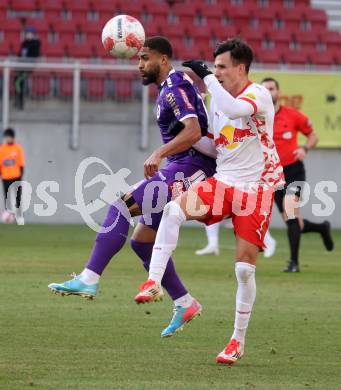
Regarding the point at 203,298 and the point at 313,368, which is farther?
the point at 203,298

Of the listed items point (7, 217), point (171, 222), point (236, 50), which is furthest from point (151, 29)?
point (171, 222)

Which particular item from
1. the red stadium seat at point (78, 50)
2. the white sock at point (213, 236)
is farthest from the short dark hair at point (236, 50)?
the red stadium seat at point (78, 50)

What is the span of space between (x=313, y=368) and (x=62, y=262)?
7.78 metres

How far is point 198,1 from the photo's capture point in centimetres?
2661

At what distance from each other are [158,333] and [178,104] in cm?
175

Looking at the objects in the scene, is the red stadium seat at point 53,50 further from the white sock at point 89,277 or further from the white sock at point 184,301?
the white sock at point 89,277

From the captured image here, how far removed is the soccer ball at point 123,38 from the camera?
820cm

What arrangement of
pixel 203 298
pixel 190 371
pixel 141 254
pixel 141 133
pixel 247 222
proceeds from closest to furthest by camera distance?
pixel 190 371 → pixel 247 222 → pixel 141 254 → pixel 203 298 → pixel 141 133

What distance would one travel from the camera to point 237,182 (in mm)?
7211

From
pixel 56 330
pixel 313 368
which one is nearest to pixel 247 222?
pixel 313 368

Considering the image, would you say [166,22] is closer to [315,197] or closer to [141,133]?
[141,133]

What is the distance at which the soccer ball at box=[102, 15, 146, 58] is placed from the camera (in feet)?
26.9

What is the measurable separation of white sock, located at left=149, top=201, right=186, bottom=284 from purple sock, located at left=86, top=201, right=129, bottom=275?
60 cm

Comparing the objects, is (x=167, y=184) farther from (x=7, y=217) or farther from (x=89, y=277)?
(x=7, y=217)
